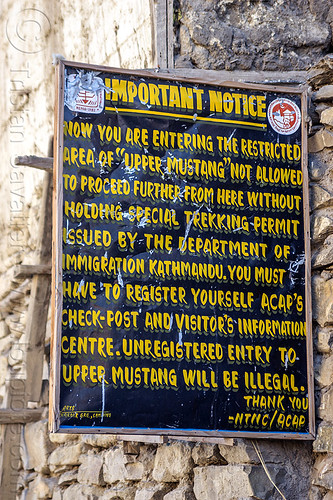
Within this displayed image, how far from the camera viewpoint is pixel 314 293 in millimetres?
4973

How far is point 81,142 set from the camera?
Answer: 4.70 metres

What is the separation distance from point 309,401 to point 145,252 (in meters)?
1.23

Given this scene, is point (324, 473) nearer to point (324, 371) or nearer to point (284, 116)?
point (324, 371)

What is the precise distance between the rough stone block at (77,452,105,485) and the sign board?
1.71 meters

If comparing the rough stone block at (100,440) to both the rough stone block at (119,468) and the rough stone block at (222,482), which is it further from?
the rough stone block at (222,482)

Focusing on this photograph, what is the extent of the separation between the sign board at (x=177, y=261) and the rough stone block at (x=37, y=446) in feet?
8.31

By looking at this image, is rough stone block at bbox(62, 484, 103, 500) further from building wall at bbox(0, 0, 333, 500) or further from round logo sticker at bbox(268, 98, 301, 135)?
round logo sticker at bbox(268, 98, 301, 135)

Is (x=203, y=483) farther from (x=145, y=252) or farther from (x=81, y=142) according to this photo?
(x=81, y=142)

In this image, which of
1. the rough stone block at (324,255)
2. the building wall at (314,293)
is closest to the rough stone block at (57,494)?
the building wall at (314,293)

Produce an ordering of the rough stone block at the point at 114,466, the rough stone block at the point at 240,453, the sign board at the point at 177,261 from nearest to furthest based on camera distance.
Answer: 1. the sign board at the point at 177,261
2. the rough stone block at the point at 240,453
3. the rough stone block at the point at 114,466

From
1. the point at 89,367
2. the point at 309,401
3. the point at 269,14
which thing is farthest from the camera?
the point at 269,14

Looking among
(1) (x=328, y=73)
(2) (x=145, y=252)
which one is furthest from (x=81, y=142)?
(1) (x=328, y=73)

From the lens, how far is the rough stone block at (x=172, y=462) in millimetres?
5109

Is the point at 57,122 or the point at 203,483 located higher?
the point at 57,122
